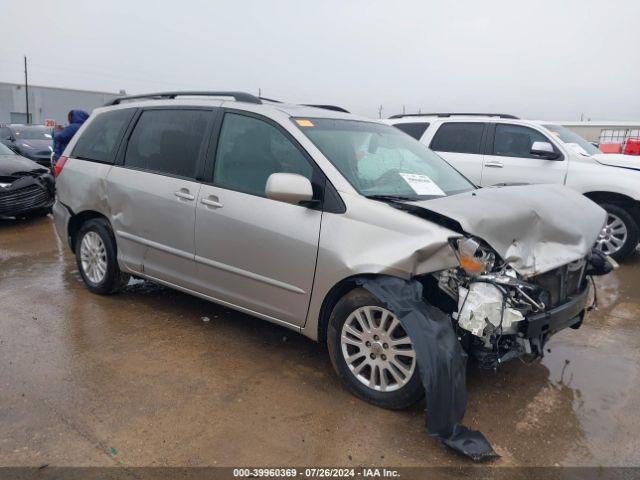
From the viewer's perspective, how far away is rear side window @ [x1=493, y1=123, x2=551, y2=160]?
23.6 feet

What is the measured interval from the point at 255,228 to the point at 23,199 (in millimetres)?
6291

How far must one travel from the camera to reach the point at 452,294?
289 centimetres

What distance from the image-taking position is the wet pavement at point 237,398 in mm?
2662

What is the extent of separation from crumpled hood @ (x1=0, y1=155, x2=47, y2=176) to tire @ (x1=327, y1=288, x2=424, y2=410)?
7.21 metres

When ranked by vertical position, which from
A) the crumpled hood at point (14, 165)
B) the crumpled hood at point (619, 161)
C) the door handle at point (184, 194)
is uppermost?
the crumpled hood at point (619, 161)

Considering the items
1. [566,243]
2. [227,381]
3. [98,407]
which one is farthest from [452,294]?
[98,407]

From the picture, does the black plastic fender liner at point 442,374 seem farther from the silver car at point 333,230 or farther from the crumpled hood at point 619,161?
the crumpled hood at point 619,161

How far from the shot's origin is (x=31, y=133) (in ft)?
53.7

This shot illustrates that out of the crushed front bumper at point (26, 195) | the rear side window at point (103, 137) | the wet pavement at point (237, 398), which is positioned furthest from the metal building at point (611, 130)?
the rear side window at point (103, 137)

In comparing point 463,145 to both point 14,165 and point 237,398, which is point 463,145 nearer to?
point 237,398

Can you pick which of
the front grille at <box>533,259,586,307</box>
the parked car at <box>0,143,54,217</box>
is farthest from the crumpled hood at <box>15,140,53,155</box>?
the front grille at <box>533,259,586,307</box>

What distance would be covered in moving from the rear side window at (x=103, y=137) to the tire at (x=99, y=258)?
2.00 feet

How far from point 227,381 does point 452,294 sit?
5.10 feet

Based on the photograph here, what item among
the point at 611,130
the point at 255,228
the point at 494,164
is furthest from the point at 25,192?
the point at 611,130
